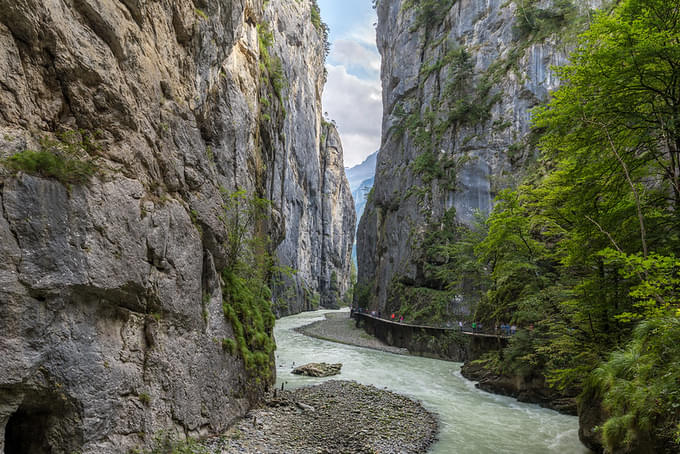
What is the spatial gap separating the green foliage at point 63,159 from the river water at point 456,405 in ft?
33.2

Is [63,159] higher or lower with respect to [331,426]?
higher

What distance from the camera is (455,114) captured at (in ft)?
114

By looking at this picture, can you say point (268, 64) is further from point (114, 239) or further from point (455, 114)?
point (114, 239)

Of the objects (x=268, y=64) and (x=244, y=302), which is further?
(x=268, y=64)

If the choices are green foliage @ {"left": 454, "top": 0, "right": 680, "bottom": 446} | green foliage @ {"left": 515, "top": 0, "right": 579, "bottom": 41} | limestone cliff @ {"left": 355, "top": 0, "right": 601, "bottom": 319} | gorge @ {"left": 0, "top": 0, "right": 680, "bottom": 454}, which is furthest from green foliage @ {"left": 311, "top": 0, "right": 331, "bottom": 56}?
green foliage @ {"left": 454, "top": 0, "right": 680, "bottom": 446}

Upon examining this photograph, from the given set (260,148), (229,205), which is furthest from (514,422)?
(260,148)

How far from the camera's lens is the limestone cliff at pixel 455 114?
3017cm

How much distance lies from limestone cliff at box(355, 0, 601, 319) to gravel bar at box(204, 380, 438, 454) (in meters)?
17.5

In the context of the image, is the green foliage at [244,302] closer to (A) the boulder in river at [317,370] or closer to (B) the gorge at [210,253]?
(B) the gorge at [210,253]

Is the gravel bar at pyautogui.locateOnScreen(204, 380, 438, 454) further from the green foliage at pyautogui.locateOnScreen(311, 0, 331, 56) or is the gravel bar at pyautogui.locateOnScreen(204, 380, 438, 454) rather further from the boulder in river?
the green foliage at pyautogui.locateOnScreen(311, 0, 331, 56)

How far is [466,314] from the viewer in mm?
27812

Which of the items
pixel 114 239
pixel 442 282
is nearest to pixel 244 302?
pixel 114 239

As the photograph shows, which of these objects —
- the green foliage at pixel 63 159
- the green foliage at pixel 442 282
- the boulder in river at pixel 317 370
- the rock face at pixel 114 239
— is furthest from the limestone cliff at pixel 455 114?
the green foliage at pixel 63 159

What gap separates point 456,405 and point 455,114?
28.3 meters
